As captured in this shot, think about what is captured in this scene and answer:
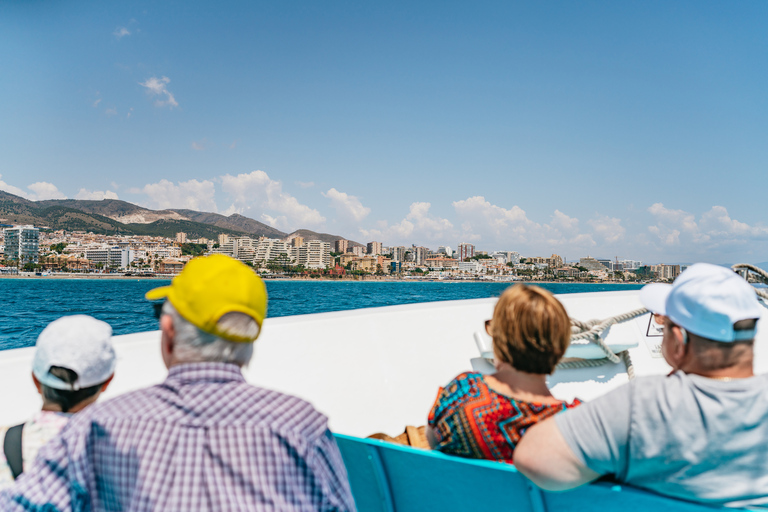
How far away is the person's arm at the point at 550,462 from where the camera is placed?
2.47 ft

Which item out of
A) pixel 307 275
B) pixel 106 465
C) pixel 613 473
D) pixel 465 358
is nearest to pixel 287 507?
pixel 106 465

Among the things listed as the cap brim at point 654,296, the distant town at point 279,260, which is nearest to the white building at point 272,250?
the distant town at point 279,260

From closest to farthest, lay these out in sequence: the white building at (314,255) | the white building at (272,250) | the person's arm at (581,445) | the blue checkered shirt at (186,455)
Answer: the blue checkered shirt at (186,455)
the person's arm at (581,445)
the white building at (272,250)
the white building at (314,255)

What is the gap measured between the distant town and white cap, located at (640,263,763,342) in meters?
71.8

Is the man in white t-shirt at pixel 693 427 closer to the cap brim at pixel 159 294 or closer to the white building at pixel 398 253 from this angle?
the cap brim at pixel 159 294

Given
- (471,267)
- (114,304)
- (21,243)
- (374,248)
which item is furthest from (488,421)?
(374,248)

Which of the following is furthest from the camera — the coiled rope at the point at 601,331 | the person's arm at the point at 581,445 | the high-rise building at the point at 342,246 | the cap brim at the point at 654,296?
the high-rise building at the point at 342,246

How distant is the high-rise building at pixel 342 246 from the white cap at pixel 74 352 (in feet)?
422

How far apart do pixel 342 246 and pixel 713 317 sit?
135 meters

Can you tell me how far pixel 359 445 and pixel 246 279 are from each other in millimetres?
495

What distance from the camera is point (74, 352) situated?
0.90m

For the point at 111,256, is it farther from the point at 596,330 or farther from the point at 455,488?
the point at 455,488

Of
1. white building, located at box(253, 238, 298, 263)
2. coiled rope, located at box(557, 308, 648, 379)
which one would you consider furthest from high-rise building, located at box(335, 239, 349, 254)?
coiled rope, located at box(557, 308, 648, 379)

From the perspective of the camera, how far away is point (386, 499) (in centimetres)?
104
